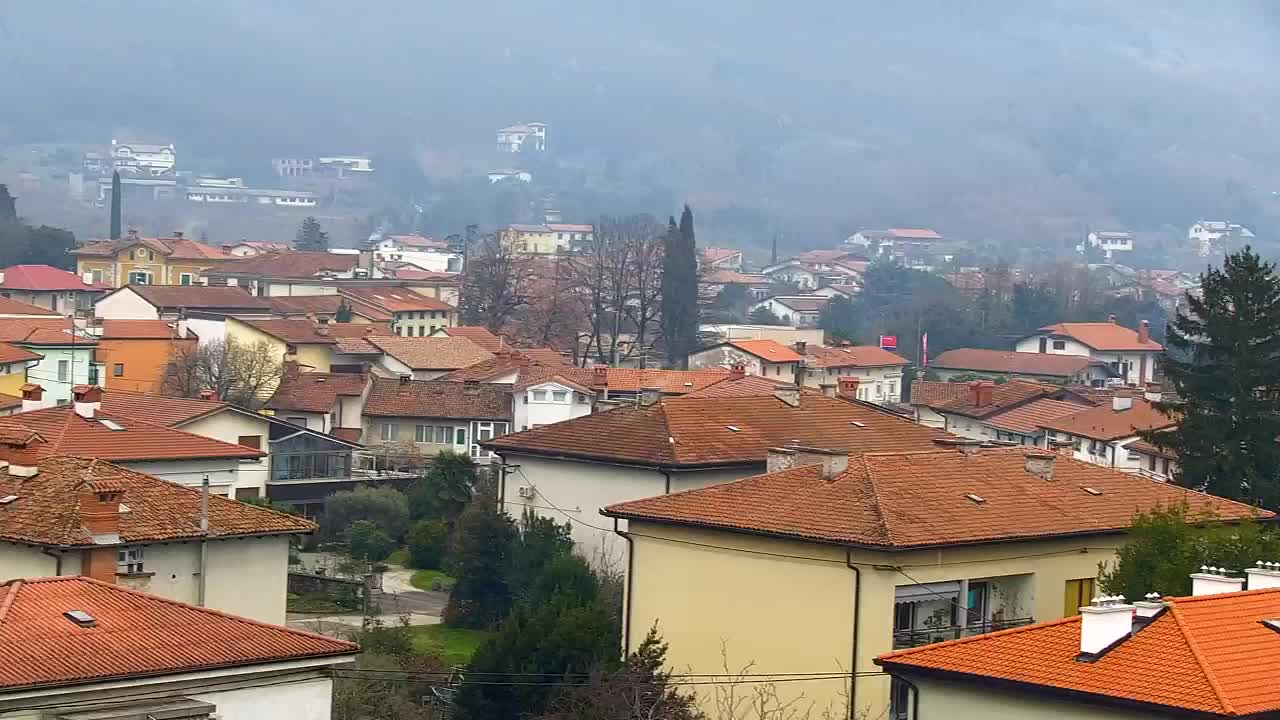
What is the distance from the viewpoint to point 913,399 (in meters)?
67.9

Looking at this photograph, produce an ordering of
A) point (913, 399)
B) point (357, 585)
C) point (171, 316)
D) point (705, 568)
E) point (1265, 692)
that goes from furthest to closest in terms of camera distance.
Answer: point (171, 316) → point (913, 399) → point (357, 585) → point (705, 568) → point (1265, 692)

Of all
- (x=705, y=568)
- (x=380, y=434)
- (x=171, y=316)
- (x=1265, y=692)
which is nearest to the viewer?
(x=1265, y=692)

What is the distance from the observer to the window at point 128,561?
72.3 ft

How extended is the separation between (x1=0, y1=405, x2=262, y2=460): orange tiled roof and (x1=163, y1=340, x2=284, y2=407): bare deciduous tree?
21.2 m

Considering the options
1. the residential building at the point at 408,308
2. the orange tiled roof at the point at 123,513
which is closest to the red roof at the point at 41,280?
the residential building at the point at 408,308

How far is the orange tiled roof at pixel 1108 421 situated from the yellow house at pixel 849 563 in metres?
27.4

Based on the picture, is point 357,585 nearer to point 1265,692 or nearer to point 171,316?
point 1265,692

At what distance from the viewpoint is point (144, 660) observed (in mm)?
15391

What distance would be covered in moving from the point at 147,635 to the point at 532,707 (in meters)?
6.48

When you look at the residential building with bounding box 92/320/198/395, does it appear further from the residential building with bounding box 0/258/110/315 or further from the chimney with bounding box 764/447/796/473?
the chimney with bounding box 764/447/796/473

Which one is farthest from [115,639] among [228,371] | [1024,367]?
[1024,367]

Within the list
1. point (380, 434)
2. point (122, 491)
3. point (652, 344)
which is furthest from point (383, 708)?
point (652, 344)

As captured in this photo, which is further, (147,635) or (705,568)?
(705,568)

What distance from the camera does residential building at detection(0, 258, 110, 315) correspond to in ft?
274
